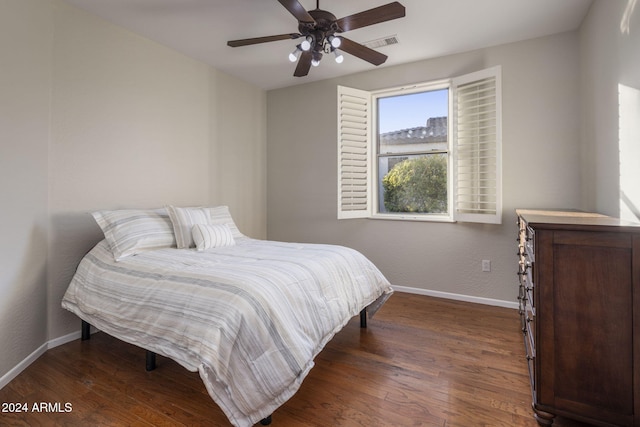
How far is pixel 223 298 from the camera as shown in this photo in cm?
158

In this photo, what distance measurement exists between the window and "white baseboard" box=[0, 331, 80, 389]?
9.14ft

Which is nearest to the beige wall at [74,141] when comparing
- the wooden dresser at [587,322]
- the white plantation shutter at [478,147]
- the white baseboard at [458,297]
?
the white baseboard at [458,297]

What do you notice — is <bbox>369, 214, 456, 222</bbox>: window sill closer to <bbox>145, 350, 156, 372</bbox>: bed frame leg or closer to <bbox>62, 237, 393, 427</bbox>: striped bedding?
<bbox>62, 237, 393, 427</bbox>: striped bedding

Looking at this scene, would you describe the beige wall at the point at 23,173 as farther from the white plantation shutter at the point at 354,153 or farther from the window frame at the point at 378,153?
the window frame at the point at 378,153

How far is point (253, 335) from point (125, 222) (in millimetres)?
1644

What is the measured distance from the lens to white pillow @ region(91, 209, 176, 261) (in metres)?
2.33

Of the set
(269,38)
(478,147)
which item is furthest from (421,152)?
(269,38)

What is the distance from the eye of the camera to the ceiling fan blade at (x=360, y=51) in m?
2.34

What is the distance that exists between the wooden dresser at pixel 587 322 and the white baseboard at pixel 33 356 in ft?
10.1

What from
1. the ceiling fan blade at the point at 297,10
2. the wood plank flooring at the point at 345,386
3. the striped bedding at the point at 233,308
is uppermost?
the ceiling fan blade at the point at 297,10

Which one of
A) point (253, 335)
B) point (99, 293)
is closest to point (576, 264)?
point (253, 335)

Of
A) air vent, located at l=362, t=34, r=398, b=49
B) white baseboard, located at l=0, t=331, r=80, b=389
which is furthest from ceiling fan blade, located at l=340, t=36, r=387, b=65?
white baseboard, located at l=0, t=331, r=80, b=389

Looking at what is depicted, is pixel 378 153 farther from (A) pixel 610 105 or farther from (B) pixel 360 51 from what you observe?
(A) pixel 610 105

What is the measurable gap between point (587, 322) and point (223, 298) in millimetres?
1729
